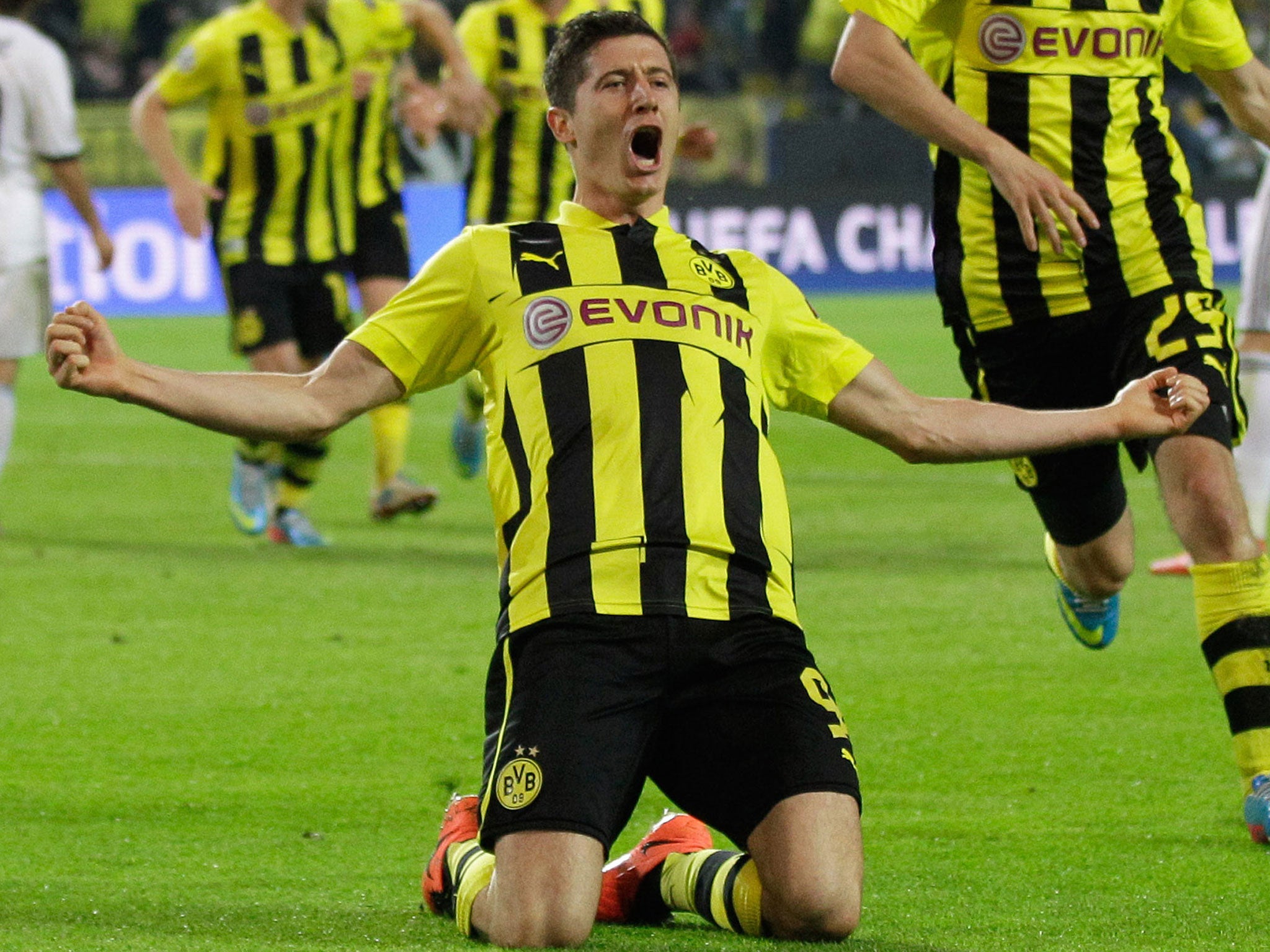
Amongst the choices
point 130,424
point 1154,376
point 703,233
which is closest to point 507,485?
point 1154,376

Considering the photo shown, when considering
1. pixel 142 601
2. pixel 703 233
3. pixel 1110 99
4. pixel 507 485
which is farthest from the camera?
pixel 703 233

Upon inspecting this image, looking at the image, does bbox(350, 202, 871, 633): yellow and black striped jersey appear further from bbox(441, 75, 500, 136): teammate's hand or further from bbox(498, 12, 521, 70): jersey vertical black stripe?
bbox(498, 12, 521, 70): jersey vertical black stripe

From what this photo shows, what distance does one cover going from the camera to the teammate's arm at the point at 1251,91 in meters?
4.74

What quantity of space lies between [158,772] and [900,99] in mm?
2123

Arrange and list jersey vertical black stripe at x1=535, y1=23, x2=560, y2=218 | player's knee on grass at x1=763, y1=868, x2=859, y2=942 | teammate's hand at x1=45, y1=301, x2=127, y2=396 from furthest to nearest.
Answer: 1. jersey vertical black stripe at x1=535, y1=23, x2=560, y2=218
2. player's knee on grass at x1=763, y1=868, x2=859, y2=942
3. teammate's hand at x1=45, y1=301, x2=127, y2=396

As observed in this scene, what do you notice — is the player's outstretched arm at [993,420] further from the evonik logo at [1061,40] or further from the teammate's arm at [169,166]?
the teammate's arm at [169,166]

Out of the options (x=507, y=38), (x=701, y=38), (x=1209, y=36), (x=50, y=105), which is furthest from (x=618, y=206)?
(x=701, y=38)

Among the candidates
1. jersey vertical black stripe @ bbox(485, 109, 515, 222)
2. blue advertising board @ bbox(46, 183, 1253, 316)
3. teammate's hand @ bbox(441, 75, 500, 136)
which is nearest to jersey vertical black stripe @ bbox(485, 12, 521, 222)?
jersey vertical black stripe @ bbox(485, 109, 515, 222)

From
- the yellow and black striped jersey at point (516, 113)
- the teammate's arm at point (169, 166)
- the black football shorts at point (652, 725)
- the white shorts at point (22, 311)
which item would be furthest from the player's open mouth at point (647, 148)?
the yellow and black striped jersey at point (516, 113)

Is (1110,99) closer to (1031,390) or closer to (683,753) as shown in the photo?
(1031,390)

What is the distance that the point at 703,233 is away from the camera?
18.0 m

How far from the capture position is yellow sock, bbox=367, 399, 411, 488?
8547mm

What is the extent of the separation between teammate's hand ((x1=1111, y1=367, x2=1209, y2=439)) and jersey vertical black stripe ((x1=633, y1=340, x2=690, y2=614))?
0.75 meters

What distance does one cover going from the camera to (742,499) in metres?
3.60
